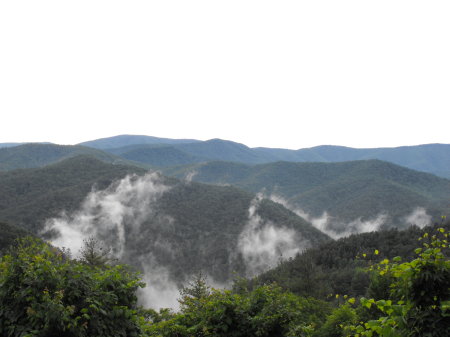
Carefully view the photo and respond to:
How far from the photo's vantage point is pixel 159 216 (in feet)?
558

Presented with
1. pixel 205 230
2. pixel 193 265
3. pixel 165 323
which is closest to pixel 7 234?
pixel 165 323

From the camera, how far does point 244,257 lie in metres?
137

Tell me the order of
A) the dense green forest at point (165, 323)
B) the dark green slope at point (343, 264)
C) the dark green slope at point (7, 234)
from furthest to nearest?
the dark green slope at point (7, 234) < the dark green slope at point (343, 264) < the dense green forest at point (165, 323)

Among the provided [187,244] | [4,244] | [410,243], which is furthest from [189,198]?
[410,243]

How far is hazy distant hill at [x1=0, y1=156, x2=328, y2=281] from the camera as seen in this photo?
137 metres

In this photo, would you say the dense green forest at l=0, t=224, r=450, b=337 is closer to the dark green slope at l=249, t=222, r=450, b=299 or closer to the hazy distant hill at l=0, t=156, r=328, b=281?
the dark green slope at l=249, t=222, r=450, b=299

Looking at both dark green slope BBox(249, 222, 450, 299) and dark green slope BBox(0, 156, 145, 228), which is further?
dark green slope BBox(0, 156, 145, 228)

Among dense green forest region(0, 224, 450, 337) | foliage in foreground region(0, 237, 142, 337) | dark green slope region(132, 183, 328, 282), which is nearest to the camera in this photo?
dense green forest region(0, 224, 450, 337)

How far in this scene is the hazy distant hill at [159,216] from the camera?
136875 mm

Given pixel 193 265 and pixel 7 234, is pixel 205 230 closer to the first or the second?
pixel 193 265

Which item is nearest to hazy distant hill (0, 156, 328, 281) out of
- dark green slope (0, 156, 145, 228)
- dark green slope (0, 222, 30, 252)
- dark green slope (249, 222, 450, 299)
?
dark green slope (0, 156, 145, 228)

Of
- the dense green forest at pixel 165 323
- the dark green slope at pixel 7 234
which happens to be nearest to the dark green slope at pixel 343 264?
the dense green forest at pixel 165 323

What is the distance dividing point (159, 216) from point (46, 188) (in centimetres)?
5993

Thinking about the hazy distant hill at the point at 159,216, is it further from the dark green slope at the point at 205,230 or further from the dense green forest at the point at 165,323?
the dense green forest at the point at 165,323
